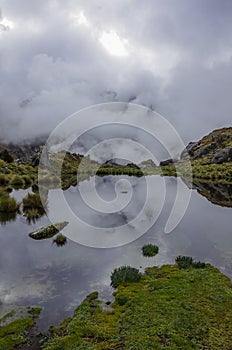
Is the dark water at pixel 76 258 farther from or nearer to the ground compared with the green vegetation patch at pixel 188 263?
farther from the ground

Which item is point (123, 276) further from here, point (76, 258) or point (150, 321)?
point (150, 321)

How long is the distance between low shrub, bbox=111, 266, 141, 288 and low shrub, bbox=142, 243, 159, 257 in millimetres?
4129

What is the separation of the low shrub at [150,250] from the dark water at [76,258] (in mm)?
411

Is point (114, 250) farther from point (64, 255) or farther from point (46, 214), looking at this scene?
point (46, 214)

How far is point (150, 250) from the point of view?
66.7ft

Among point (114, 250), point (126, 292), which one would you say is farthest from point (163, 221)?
point (126, 292)

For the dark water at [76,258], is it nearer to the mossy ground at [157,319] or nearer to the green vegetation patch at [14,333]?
the green vegetation patch at [14,333]

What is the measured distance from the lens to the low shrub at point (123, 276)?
1544cm

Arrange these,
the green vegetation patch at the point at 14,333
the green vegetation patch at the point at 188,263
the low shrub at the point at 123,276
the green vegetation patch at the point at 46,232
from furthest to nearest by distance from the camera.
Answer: the green vegetation patch at the point at 46,232, the green vegetation patch at the point at 188,263, the low shrub at the point at 123,276, the green vegetation patch at the point at 14,333

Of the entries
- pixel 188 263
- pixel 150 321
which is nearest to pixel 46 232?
pixel 188 263

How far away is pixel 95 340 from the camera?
10.4m

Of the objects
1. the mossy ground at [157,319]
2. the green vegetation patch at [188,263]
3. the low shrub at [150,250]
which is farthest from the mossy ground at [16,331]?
the low shrub at [150,250]

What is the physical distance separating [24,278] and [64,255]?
3.90 m

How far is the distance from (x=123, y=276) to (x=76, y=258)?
4.32 m
